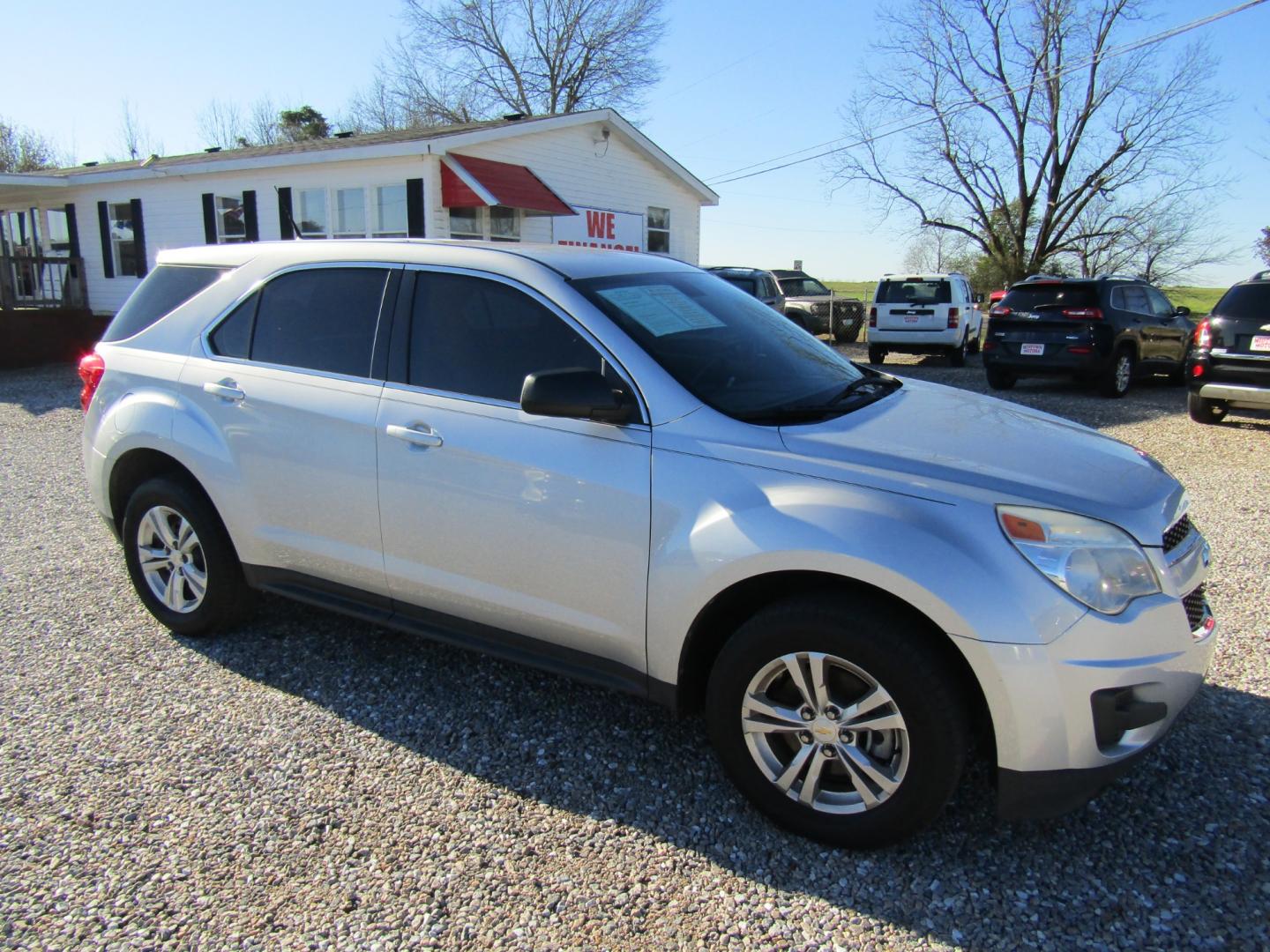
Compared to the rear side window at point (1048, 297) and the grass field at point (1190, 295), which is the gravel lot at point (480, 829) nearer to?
the rear side window at point (1048, 297)

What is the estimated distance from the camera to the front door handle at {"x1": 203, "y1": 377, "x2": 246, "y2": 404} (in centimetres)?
367

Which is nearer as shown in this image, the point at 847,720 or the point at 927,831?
the point at 847,720

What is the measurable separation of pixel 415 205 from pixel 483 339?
12515mm

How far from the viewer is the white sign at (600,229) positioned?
57.2ft

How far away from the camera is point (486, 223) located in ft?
53.0

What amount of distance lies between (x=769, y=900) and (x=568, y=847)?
0.61m

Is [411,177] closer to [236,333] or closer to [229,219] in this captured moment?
[229,219]

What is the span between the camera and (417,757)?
3.14 metres

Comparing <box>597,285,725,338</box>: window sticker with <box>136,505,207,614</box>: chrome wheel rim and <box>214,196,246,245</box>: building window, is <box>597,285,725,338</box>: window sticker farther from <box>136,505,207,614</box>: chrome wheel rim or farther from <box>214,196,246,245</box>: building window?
<box>214,196,246,245</box>: building window

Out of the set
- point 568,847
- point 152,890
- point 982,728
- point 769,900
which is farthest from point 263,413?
point 982,728

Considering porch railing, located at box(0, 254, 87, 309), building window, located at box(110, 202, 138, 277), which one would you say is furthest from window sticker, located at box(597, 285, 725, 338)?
porch railing, located at box(0, 254, 87, 309)

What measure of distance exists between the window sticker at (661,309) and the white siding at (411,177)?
12.1 m

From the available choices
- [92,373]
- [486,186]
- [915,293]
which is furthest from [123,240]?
[92,373]

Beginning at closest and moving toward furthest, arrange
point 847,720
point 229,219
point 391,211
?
point 847,720
point 391,211
point 229,219
